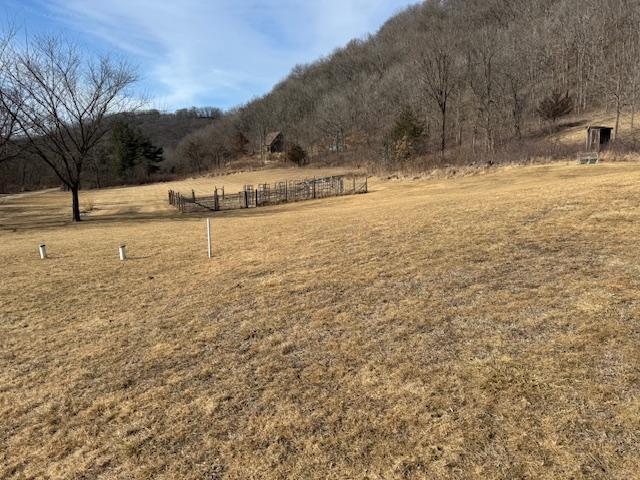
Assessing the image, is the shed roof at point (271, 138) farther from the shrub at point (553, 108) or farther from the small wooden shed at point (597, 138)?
the small wooden shed at point (597, 138)

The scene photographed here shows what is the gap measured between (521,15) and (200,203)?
108067 millimetres

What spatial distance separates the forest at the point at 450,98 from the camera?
53.8 metres

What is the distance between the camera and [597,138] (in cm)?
3431

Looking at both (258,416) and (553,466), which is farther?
(258,416)

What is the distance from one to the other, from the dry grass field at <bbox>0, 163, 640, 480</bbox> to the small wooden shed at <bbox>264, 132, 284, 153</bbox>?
104 m

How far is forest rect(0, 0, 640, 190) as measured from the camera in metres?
53.8

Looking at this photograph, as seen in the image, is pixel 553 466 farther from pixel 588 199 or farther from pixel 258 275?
pixel 588 199

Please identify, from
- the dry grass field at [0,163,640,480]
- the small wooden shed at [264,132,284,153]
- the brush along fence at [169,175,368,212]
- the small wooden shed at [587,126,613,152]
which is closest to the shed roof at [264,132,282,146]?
the small wooden shed at [264,132,284,153]

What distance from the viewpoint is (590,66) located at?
221 feet

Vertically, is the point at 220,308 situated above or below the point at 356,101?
below

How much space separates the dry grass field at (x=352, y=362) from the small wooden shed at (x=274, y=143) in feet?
342

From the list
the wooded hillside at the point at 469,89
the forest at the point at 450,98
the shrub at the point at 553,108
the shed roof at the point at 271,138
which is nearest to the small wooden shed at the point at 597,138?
the forest at the point at 450,98

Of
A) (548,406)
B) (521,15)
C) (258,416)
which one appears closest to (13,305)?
(258,416)

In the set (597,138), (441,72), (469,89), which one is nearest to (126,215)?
(597,138)
